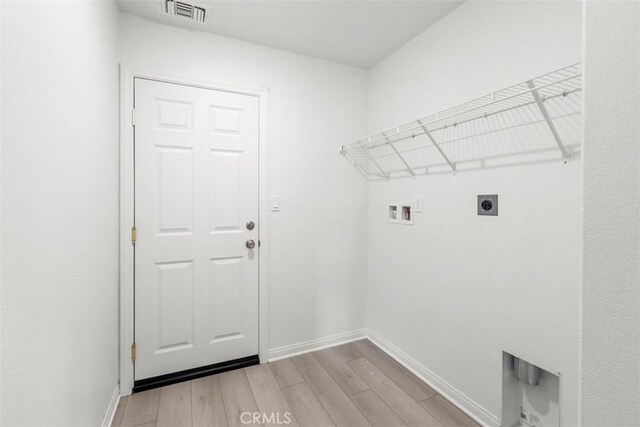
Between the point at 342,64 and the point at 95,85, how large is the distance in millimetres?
1823

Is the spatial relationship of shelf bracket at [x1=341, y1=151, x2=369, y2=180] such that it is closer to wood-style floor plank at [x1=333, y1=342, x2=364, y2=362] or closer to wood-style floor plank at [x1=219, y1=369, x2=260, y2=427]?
wood-style floor plank at [x1=333, y1=342, x2=364, y2=362]

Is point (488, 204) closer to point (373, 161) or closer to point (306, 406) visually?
point (373, 161)

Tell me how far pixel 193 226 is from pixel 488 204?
6.06 feet

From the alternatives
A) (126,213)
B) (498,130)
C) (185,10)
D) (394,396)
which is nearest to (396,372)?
(394,396)

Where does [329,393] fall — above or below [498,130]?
below

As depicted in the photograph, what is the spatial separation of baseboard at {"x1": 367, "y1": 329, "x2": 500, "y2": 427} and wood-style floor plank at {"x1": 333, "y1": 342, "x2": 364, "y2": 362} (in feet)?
0.71

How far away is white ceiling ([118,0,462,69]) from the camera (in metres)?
1.79

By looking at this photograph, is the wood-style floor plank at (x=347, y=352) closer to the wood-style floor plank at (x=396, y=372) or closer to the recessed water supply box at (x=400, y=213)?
the wood-style floor plank at (x=396, y=372)

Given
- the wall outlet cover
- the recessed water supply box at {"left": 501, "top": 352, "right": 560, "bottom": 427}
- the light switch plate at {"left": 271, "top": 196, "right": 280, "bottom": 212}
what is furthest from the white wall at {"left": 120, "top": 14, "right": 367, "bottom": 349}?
the recessed water supply box at {"left": 501, "top": 352, "right": 560, "bottom": 427}

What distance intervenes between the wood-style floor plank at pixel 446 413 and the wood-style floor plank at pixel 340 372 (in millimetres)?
395

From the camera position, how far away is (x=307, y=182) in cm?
241

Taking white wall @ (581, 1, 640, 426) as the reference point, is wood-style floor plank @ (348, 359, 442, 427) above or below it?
below

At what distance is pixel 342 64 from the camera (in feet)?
8.31

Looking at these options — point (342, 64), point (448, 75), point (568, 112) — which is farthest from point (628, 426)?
point (342, 64)
